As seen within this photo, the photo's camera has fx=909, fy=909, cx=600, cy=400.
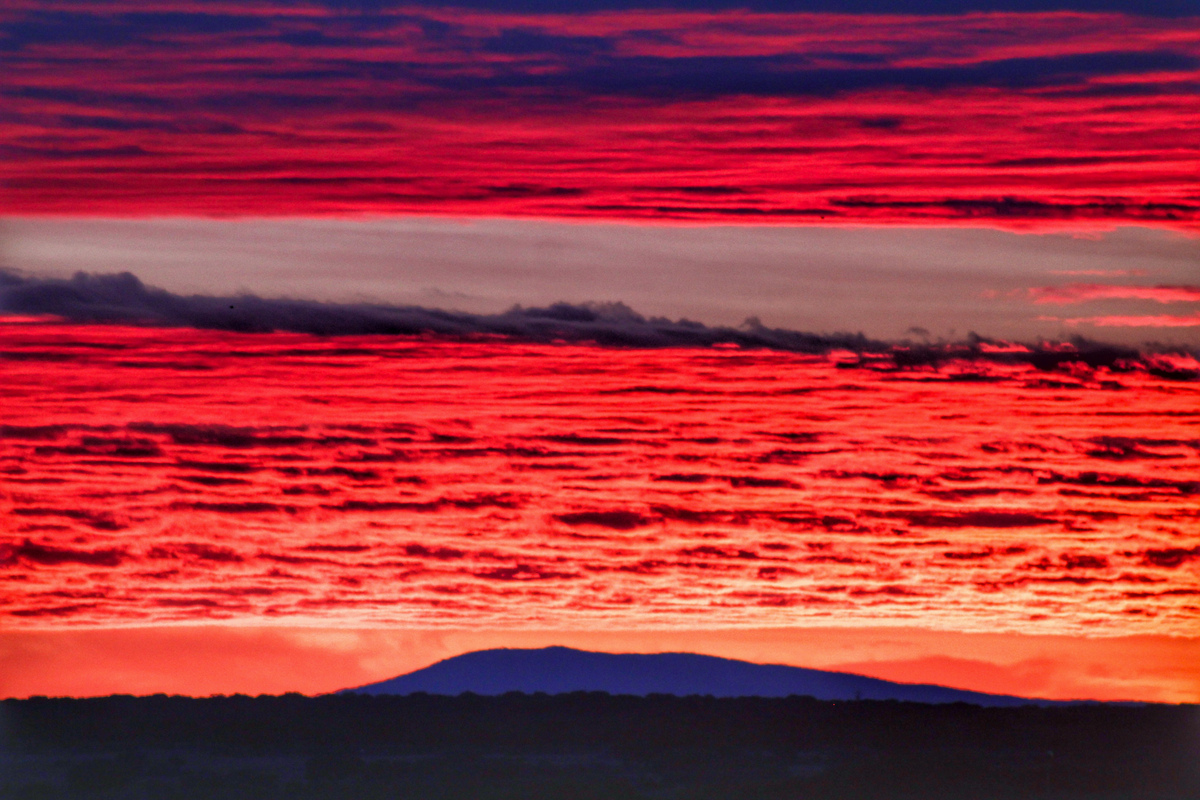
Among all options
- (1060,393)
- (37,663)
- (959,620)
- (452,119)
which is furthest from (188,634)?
(1060,393)

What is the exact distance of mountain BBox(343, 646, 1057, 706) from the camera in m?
1.61

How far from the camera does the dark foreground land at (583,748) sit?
1.56 meters

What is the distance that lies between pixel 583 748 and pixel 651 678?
168 millimetres

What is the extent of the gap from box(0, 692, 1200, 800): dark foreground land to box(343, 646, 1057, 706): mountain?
0.06ft

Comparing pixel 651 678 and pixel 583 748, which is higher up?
pixel 651 678

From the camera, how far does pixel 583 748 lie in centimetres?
159

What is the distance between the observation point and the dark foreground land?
1556mm

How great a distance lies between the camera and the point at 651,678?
63.7 inches

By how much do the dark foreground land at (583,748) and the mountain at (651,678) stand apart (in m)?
0.02

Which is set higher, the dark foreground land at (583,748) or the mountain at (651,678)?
the mountain at (651,678)

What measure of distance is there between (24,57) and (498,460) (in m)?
1.04

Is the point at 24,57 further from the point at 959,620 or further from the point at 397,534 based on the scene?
the point at 959,620

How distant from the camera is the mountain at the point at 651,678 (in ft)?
5.29

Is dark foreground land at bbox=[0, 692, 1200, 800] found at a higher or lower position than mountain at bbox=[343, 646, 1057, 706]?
lower
